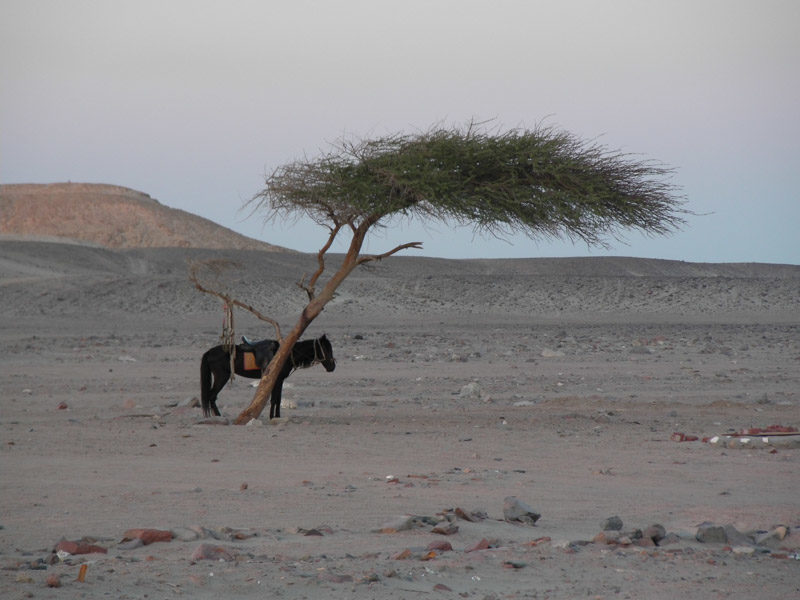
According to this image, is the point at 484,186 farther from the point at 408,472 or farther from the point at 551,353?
the point at 551,353

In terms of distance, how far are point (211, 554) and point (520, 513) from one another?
2603mm

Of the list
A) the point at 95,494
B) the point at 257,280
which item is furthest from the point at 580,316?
the point at 95,494

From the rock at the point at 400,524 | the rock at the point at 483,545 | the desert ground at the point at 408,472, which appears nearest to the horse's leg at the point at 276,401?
the desert ground at the point at 408,472

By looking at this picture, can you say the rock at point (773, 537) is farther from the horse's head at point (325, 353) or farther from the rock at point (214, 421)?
the rock at point (214, 421)

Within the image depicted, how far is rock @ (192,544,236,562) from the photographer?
7328mm

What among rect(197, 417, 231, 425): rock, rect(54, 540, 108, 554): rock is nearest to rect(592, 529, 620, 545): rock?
rect(54, 540, 108, 554): rock

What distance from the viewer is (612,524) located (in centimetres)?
855

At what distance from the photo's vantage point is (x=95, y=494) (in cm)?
1000

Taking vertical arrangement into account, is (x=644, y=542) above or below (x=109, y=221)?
below

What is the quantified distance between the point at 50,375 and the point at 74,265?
45.6 meters

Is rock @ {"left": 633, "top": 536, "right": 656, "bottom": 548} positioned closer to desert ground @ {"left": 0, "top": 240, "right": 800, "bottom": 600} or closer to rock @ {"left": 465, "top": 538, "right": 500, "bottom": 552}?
desert ground @ {"left": 0, "top": 240, "right": 800, "bottom": 600}

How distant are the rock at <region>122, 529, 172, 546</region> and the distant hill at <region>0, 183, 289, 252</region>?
100272 millimetres

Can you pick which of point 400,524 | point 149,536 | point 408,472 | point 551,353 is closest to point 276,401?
point 408,472

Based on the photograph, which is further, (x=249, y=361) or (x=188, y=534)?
(x=249, y=361)
